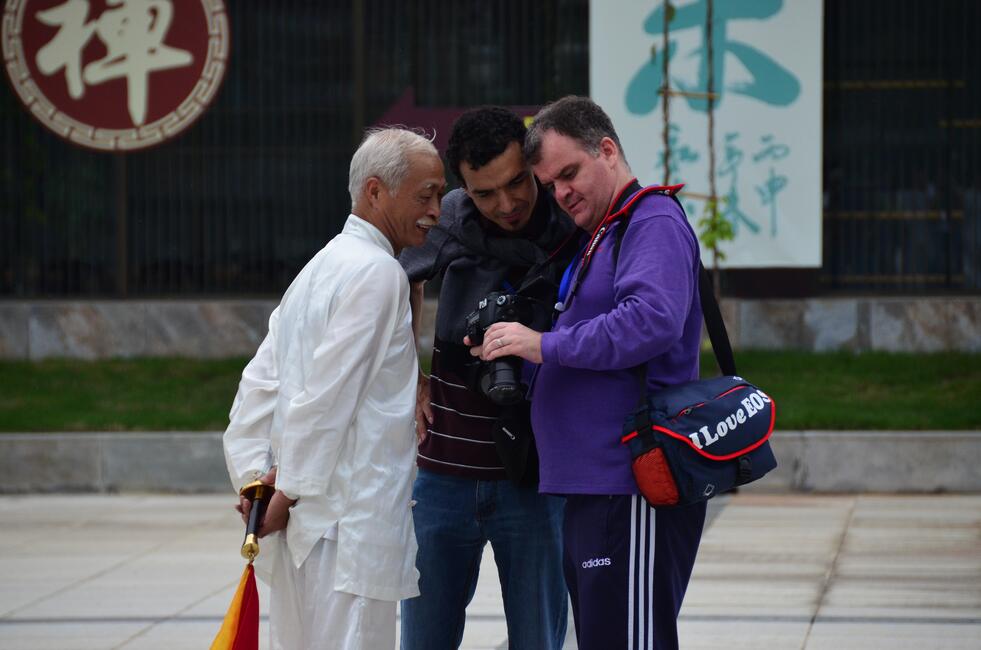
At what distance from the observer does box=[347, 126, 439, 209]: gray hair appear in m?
3.44

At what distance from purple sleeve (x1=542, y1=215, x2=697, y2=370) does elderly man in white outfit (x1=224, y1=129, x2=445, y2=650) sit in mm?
428

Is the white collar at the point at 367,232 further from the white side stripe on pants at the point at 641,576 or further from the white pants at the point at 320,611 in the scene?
the white side stripe on pants at the point at 641,576

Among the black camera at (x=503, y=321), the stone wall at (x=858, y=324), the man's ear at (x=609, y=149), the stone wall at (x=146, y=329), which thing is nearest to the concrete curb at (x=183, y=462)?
the stone wall at (x=146, y=329)

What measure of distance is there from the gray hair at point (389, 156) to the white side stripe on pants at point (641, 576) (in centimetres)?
97

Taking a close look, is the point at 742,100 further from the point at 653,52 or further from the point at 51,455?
the point at 51,455

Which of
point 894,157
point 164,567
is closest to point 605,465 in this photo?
point 164,567

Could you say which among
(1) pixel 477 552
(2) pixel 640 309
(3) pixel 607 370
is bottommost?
(1) pixel 477 552

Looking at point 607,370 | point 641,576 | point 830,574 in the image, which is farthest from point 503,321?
point 830,574

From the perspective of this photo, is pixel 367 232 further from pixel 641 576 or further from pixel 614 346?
pixel 641 576

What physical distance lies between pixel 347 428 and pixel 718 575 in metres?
3.99

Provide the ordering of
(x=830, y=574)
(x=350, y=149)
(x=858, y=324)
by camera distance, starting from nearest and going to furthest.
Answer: (x=830, y=574)
(x=858, y=324)
(x=350, y=149)

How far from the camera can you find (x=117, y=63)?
12.0 metres

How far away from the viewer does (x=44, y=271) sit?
1227 centimetres

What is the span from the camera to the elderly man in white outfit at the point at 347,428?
3242mm
